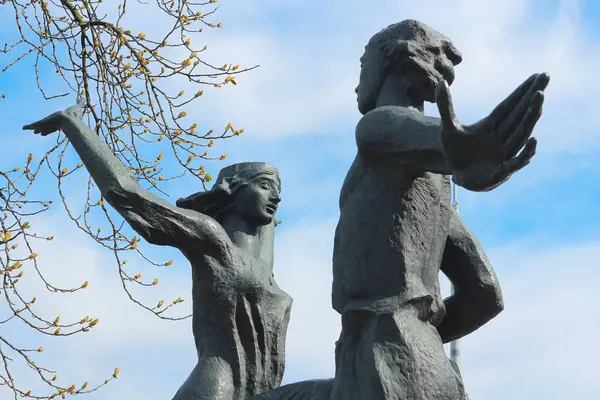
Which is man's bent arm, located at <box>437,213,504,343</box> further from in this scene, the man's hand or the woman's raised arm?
the woman's raised arm

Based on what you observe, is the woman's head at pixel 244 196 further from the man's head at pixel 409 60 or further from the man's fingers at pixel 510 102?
the man's fingers at pixel 510 102

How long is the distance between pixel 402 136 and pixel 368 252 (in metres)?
0.42

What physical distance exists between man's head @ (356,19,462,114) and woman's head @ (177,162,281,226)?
108 centimetres

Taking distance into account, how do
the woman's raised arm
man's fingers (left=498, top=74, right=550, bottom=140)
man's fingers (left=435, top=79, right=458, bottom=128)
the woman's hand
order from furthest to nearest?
the woman's hand < the woman's raised arm < man's fingers (left=435, top=79, right=458, bottom=128) < man's fingers (left=498, top=74, right=550, bottom=140)

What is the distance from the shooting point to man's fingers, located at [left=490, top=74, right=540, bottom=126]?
3262 mm

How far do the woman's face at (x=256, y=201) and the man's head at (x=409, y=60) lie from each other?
1.07 meters

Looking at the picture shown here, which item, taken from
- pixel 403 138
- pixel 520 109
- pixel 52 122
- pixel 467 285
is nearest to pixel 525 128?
pixel 520 109

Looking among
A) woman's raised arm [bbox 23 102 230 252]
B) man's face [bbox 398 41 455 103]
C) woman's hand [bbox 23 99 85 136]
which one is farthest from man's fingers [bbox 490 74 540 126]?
woman's hand [bbox 23 99 85 136]

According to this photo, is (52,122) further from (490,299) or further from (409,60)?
(490,299)

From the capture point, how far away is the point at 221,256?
15.7 ft

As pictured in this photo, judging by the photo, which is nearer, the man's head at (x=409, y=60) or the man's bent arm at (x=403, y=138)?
the man's bent arm at (x=403, y=138)

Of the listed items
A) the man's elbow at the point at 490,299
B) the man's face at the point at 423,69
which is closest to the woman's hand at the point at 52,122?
the man's face at the point at 423,69

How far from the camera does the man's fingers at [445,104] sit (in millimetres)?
3330

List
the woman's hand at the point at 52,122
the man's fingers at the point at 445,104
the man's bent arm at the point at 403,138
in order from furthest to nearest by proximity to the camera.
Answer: the woman's hand at the point at 52,122, the man's bent arm at the point at 403,138, the man's fingers at the point at 445,104
